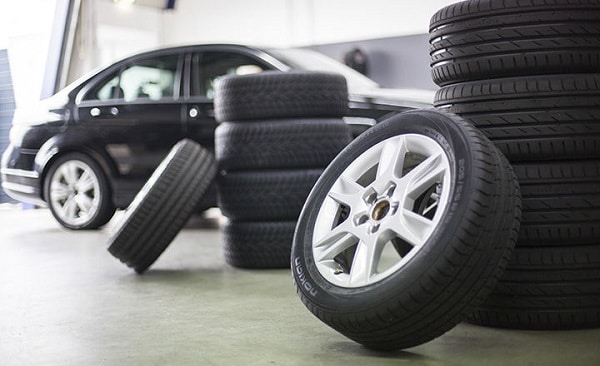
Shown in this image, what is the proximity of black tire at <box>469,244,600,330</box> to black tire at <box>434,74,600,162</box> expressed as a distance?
312mm

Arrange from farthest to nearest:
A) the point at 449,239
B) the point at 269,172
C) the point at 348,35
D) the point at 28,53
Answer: the point at 348,35 → the point at 28,53 → the point at 269,172 → the point at 449,239

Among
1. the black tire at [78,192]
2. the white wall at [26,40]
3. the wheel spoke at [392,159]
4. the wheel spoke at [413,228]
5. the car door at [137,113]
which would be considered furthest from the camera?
Answer: the white wall at [26,40]

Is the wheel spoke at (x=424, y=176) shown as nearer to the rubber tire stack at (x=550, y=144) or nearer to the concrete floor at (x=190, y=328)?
the rubber tire stack at (x=550, y=144)

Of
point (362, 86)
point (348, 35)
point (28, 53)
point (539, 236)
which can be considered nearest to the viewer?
point (539, 236)

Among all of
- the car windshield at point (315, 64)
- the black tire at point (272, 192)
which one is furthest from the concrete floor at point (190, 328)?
the car windshield at point (315, 64)

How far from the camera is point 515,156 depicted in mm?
2615

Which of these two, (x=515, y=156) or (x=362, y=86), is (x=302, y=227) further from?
(x=362, y=86)

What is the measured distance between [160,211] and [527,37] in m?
1.98

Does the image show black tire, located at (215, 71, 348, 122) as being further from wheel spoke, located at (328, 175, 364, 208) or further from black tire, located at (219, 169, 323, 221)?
wheel spoke, located at (328, 175, 364, 208)

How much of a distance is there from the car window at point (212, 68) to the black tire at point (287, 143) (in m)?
1.83

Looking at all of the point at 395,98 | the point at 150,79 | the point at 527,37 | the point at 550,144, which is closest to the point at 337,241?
the point at 550,144

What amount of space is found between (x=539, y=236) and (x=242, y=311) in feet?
3.70

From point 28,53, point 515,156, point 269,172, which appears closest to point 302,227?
point 515,156

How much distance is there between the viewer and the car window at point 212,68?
19.4ft
